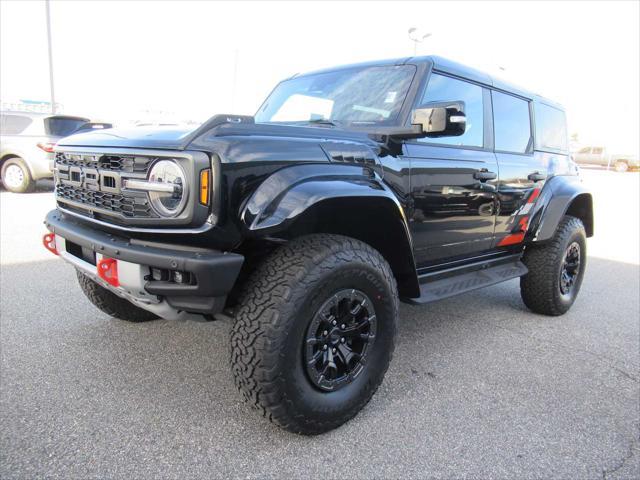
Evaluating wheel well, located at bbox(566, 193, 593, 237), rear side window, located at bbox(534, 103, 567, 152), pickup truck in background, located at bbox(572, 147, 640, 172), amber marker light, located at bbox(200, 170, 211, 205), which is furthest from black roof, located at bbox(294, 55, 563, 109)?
pickup truck in background, located at bbox(572, 147, 640, 172)

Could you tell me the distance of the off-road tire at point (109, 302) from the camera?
3031 mm

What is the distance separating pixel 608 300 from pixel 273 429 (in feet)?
13.5

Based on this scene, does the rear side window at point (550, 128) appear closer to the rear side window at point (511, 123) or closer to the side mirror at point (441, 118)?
the rear side window at point (511, 123)

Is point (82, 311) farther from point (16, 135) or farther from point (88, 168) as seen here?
point (16, 135)

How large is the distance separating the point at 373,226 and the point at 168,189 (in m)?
1.15

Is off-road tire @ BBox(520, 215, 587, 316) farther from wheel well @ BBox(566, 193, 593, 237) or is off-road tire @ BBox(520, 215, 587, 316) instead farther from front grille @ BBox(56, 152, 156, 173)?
front grille @ BBox(56, 152, 156, 173)

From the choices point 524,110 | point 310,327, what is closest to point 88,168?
point 310,327

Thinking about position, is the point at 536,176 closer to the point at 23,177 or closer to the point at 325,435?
the point at 325,435

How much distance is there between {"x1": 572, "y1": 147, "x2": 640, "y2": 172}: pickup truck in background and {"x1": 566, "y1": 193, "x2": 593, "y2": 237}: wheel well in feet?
104

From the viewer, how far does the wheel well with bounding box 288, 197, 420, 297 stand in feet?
7.36

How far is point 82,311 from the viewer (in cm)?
346

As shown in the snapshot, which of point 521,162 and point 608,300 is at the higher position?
point 521,162

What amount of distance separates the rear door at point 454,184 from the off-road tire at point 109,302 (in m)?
1.96

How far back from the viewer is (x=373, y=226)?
8.51ft
